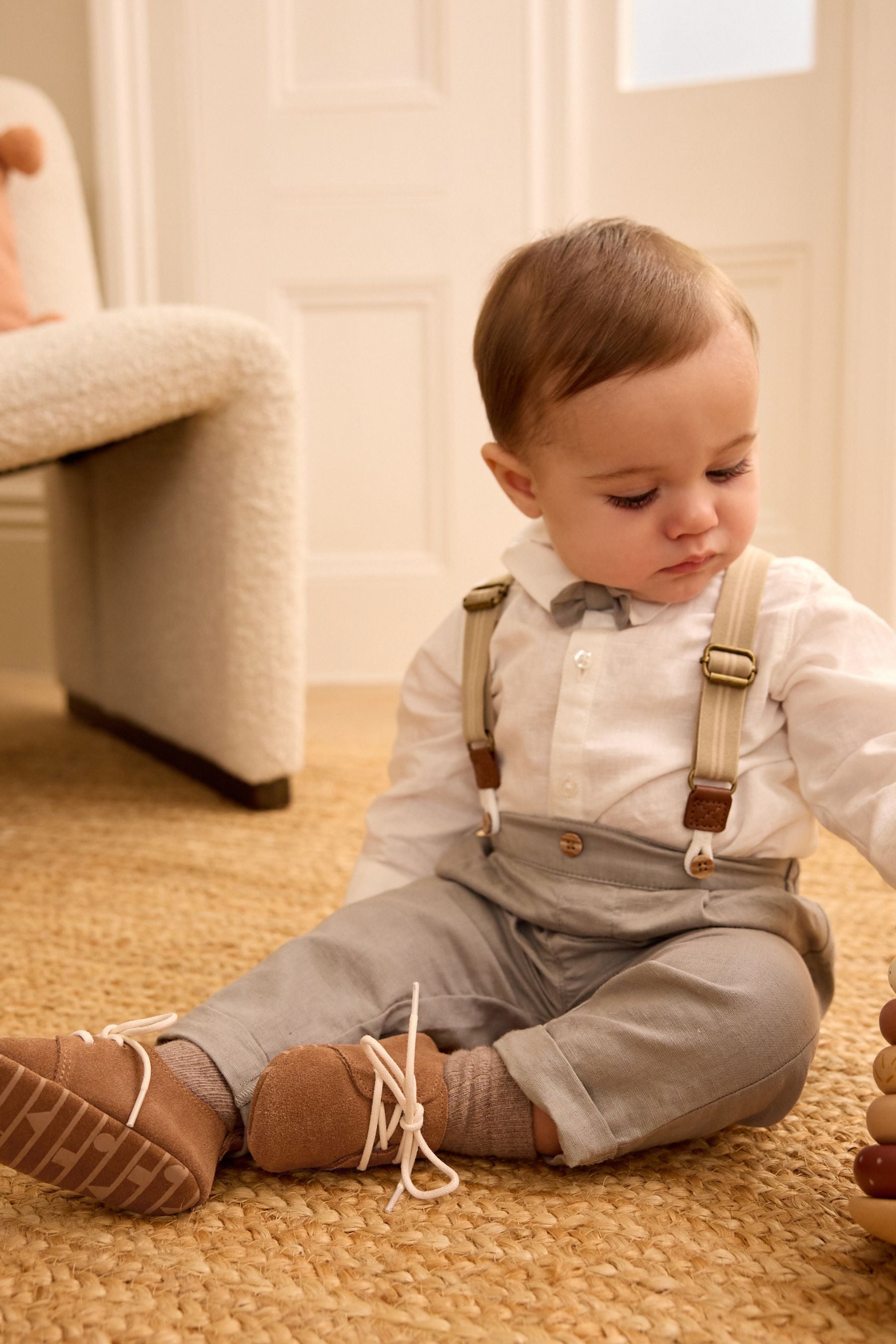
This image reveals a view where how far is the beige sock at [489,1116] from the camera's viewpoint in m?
0.59

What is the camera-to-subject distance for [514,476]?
→ 0.72m

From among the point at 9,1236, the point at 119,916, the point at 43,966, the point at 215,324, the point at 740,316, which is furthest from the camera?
the point at 215,324

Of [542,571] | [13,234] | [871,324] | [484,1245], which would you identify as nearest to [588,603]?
[542,571]

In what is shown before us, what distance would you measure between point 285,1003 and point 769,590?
34 cm

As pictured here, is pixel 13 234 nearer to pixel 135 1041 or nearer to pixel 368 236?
pixel 368 236

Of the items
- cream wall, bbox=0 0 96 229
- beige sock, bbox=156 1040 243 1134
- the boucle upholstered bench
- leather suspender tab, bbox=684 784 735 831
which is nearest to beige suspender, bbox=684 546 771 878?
leather suspender tab, bbox=684 784 735 831

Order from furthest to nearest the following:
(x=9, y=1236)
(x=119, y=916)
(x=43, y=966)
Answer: (x=119, y=916), (x=43, y=966), (x=9, y=1236)

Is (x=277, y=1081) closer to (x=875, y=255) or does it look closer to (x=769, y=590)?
(x=769, y=590)

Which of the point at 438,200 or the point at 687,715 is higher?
the point at 438,200

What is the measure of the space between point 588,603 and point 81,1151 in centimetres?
38

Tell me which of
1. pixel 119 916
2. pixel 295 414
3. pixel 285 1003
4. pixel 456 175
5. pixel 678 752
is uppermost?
pixel 456 175

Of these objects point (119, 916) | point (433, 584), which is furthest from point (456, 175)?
point (119, 916)

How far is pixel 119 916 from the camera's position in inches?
37.8

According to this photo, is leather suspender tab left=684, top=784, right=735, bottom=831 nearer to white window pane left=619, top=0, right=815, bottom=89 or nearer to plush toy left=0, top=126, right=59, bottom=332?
plush toy left=0, top=126, right=59, bottom=332
